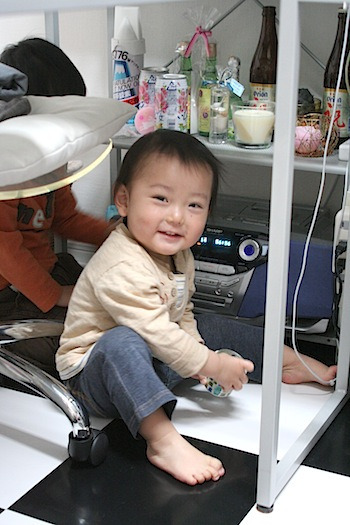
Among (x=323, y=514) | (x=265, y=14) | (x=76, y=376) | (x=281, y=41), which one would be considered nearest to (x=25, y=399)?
(x=76, y=376)

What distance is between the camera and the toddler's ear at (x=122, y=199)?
1332mm

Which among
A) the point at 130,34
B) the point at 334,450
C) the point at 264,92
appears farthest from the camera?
the point at 130,34

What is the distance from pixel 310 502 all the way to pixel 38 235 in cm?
75

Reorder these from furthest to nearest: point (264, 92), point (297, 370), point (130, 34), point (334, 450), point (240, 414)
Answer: point (130, 34) → point (264, 92) → point (297, 370) → point (240, 414) → point (334, 450)

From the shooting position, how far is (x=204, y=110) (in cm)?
171

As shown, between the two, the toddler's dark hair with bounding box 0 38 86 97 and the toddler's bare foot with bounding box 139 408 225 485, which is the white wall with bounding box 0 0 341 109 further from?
the toddler's bare foot with bounding box 139 408 225 485

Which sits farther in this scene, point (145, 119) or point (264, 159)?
point (145, 119)

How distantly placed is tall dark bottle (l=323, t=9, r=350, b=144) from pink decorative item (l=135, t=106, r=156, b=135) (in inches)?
15.1

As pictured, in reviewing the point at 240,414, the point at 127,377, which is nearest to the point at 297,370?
the point at 240,414

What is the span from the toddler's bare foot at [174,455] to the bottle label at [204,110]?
72 cm

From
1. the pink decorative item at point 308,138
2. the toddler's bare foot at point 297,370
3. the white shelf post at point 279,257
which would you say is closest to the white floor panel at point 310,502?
the white shelf post at point 279,257

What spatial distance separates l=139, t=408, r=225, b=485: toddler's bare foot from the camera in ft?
3.85

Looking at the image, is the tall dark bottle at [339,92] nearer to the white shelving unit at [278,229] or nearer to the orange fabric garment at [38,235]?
the orange fabric garment at [38,235]

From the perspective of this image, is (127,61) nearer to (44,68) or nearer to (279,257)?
(44,68)
